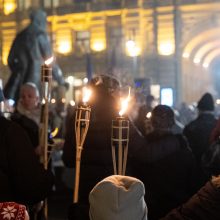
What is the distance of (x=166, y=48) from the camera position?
109 ft

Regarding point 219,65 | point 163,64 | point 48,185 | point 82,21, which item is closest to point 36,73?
point 48,185

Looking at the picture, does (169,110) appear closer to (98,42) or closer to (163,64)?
(163,64)

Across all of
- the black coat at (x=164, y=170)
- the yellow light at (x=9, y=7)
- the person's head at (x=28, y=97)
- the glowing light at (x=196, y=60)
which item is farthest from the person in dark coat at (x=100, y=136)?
the yellow light at (x=9, y=7)

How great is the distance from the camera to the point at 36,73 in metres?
9.13

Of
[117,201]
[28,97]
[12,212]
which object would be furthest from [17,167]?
[28,97]

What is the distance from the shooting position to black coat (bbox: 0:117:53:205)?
2973 millimetres

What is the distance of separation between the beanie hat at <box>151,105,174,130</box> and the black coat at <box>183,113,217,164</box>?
183 cm

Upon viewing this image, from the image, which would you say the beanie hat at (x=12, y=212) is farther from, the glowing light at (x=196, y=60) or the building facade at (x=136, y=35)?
the glowing light at (x=196, y=60)

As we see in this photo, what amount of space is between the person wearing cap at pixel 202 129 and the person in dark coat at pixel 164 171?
1.88m

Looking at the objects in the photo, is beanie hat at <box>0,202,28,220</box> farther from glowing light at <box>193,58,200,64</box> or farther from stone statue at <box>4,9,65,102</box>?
glowing light at <box>193,58,200,64</box>

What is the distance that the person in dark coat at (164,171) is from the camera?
3871 mm

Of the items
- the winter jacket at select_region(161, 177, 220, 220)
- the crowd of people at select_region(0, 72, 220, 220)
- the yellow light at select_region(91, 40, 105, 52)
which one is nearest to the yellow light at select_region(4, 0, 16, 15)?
the yellow light at select_region(91, 40, 105, 52)

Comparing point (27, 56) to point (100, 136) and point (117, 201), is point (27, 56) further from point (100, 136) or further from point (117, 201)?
point (117, 201)

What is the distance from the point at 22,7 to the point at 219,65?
16414 millimetres
